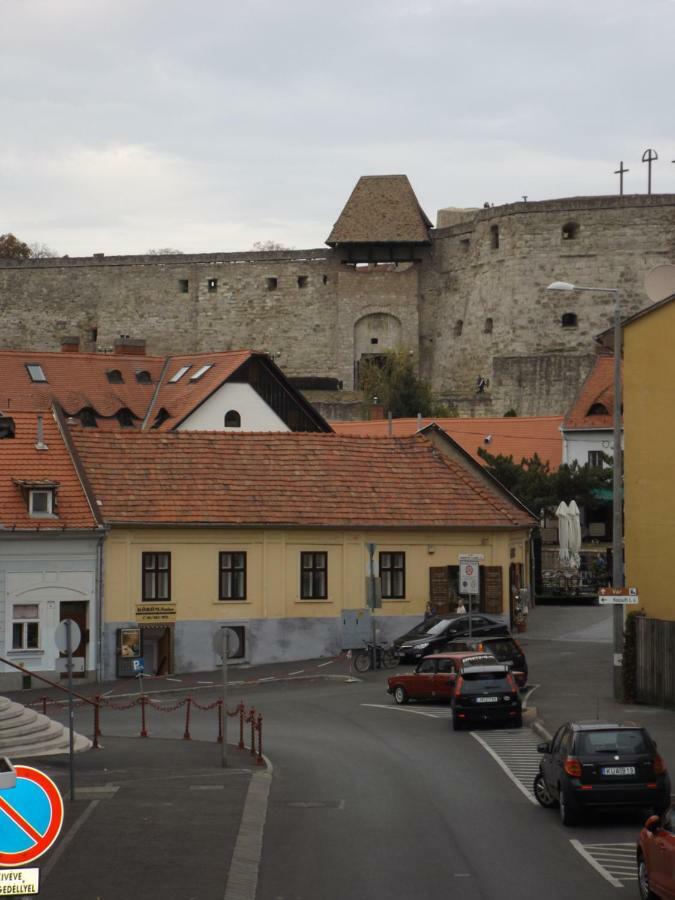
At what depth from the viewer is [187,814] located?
1950 cm

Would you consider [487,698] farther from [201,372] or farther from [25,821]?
[201,372]

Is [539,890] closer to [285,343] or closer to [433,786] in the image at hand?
[433,786]

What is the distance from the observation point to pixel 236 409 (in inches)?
2341

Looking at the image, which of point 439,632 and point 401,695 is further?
point 439,632

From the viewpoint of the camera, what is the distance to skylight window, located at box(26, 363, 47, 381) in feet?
210

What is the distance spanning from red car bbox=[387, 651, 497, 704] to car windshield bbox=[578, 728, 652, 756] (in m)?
12.5

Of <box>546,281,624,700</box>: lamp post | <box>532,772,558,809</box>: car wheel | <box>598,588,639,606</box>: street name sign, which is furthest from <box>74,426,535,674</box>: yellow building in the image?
<box>532,772,558,809</box>: car wheel

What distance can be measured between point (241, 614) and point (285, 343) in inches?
2282

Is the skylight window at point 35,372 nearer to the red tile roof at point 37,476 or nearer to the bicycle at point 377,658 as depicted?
the red tile roof at point 37,476

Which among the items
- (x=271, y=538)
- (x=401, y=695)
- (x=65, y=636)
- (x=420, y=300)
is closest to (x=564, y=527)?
(x=271, y=538)

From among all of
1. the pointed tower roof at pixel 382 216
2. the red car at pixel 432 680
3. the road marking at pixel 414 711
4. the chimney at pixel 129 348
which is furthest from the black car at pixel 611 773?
the pointed tower roof at pixel 382 216

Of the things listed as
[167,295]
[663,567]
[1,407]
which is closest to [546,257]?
[167,295]

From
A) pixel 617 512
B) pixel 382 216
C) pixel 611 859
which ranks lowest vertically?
pixel 611 859

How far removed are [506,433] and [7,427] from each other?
2994 centimetres
